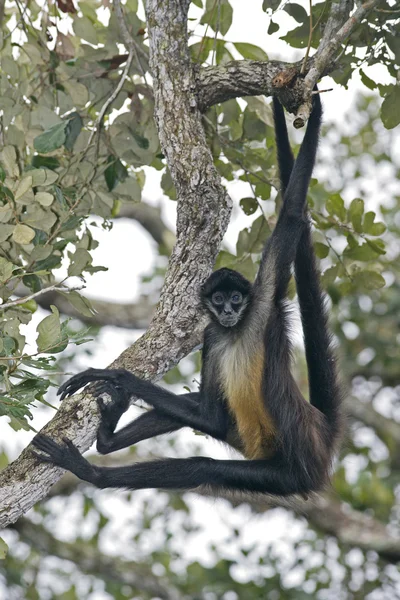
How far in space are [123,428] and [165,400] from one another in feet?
1.11

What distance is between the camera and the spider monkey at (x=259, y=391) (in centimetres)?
450

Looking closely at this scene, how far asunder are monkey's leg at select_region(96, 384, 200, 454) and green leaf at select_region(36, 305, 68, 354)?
0.51 meters

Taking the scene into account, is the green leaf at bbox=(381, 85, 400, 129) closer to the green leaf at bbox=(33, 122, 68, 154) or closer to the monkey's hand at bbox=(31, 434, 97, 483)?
the green leaf at bbox=(33, 122, 68, 154)

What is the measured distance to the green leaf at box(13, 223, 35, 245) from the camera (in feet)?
13.4

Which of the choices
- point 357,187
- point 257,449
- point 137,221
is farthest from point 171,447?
point 257,449

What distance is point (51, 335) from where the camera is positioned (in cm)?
373

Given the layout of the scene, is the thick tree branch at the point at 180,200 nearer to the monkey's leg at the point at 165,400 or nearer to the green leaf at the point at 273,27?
the monkey's leg at the point at 165,400

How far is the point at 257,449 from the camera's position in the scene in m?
5.20

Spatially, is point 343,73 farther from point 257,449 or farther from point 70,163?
point 257,449

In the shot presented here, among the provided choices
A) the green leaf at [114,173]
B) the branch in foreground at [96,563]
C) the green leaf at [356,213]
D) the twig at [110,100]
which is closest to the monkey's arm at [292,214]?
the green leaf at [356,213]

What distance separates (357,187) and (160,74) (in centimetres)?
714

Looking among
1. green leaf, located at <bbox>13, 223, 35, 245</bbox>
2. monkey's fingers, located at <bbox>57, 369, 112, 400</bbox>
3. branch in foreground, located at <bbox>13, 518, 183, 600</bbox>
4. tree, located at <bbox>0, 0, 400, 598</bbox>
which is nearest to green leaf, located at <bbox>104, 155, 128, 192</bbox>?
tree, located at <bbox>0, 0, 400, 598</bbox>

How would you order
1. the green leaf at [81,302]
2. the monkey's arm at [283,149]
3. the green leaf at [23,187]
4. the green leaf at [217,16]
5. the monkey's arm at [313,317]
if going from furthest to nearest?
the green leaf at [217,16] → the monkey's arm at [313,317] → the monkey's arm at [283,149] → the green leaf at [81,302] → the green leaf at [23,187]

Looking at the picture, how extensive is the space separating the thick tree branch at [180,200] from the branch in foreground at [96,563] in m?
4.73
